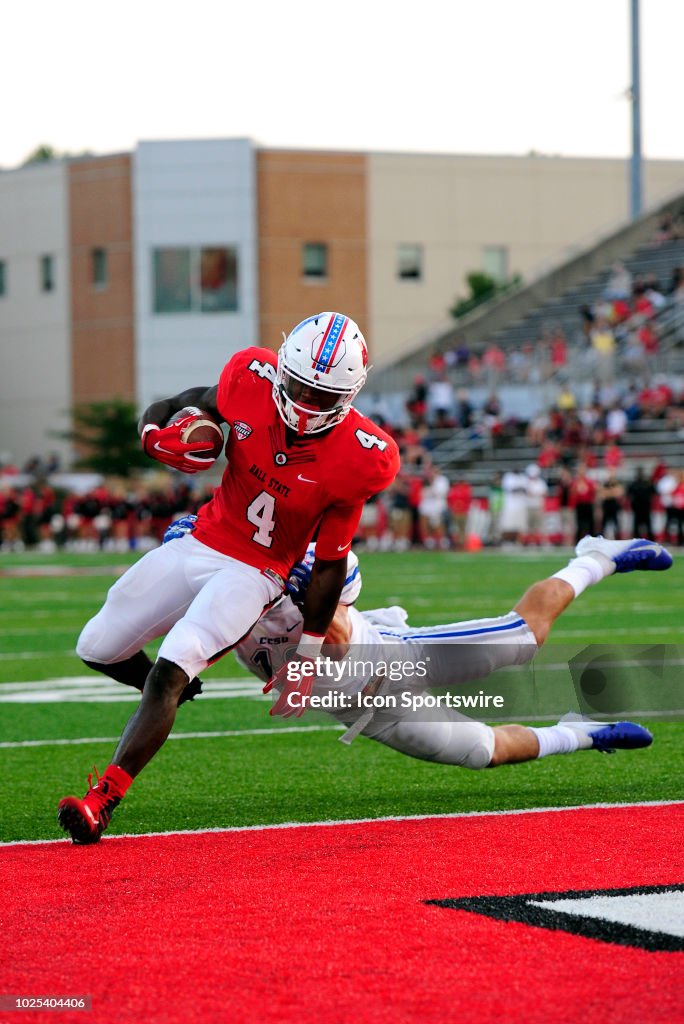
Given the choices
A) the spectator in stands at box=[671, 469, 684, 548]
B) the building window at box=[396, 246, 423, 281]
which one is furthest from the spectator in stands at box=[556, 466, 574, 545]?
the building window at box=[396, 246, 423, 281]

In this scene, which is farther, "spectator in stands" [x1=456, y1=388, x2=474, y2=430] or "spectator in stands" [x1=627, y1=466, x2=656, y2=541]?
"spectator in stands" [x1=456, y1=388, x2=474, y2=430]

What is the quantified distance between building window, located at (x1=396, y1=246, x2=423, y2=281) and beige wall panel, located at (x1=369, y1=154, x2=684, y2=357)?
0.59 ft

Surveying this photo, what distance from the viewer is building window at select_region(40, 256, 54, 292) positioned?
1821 inches

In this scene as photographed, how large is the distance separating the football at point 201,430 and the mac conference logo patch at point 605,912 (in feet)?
5.97

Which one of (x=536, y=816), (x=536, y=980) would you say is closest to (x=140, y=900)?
(x=536, y=980)

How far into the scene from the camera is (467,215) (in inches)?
1837

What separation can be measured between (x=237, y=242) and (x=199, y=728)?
122 feet

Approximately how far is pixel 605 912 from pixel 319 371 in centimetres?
203

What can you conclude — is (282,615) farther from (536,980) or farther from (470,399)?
(470,399)

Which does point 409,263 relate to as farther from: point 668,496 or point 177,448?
point 177,448

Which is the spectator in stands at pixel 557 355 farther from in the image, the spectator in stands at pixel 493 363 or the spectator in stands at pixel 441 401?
the spectator in stands at pixel 441 401

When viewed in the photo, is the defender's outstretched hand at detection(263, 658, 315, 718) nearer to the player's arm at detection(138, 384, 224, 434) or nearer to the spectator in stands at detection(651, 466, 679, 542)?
the player's arm at detection(138, 384, 224, 434)

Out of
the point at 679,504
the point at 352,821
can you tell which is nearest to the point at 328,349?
the point at 352,821

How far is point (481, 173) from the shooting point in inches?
1818
